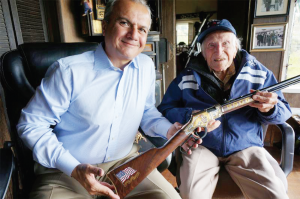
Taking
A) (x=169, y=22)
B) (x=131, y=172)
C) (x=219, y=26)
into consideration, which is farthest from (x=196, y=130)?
(x=169, y=22)

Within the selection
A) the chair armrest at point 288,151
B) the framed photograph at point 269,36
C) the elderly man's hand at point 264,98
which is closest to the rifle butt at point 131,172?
the elderly man's hand at point 264,98

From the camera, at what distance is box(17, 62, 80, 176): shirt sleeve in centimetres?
81

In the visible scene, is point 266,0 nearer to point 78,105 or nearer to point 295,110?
point 295,110

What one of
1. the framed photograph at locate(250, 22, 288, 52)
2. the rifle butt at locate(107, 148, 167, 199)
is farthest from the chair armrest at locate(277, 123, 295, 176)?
the framed photograph at locate(250, 22, 288, 52)

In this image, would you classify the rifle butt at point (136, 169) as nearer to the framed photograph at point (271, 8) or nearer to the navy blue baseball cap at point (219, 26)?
the navy blue baseball cap at point (219, 26)

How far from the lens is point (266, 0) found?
7.29 ft

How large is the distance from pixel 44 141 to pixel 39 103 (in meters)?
0.17

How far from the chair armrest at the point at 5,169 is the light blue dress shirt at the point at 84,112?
0.09 metres

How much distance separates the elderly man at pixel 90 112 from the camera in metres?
0.84

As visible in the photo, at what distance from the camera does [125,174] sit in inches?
31.1

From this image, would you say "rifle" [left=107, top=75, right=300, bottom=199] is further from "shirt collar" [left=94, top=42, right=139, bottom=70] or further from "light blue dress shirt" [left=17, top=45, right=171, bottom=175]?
"shirt collar" [left=94, top=42, right=139, bottom=70]

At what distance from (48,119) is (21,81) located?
265mm

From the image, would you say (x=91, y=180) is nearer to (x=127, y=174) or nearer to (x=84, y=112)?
(x=127, y=174)

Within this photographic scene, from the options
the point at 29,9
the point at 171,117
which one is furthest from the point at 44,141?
the point at 29,9
